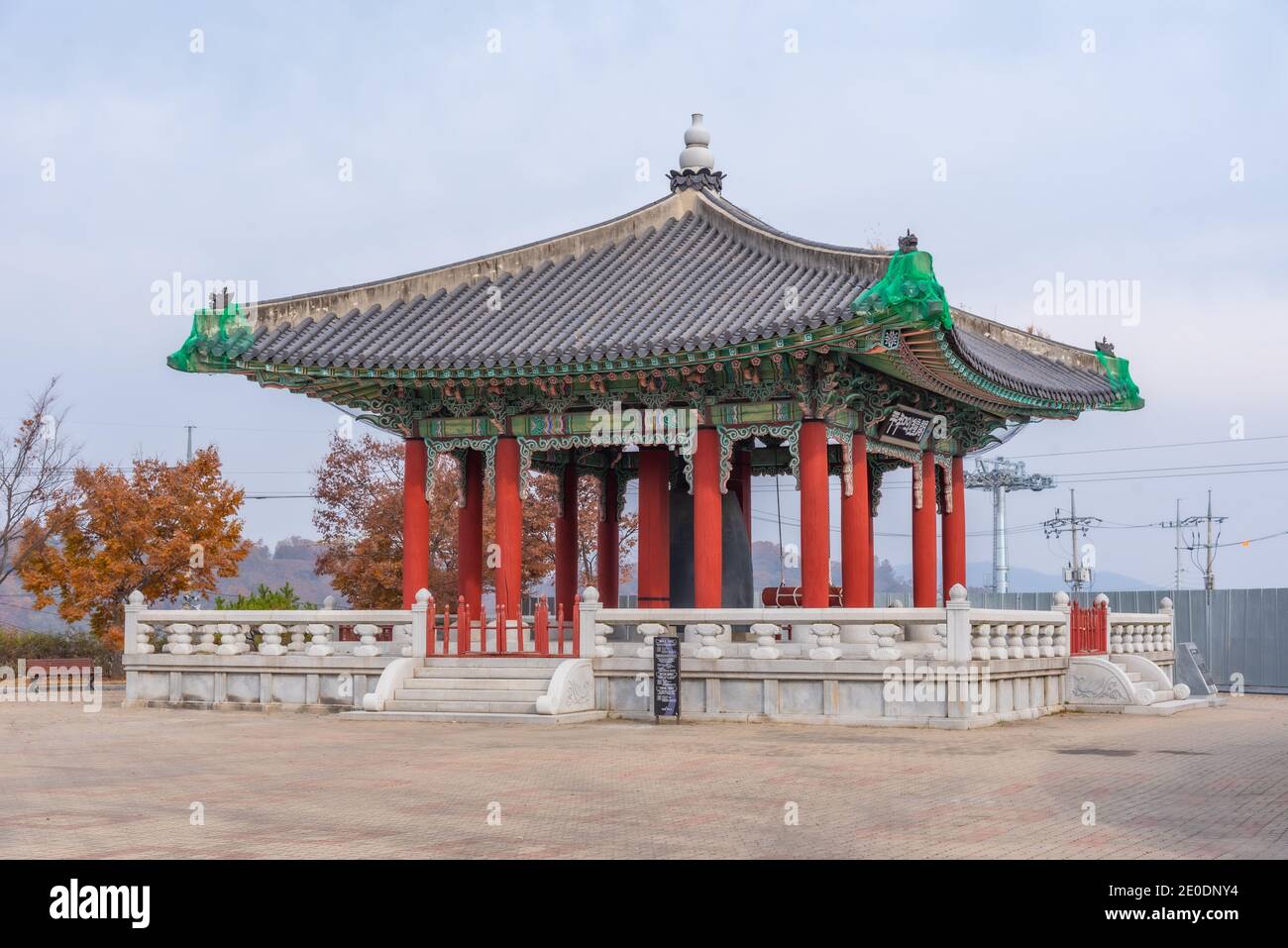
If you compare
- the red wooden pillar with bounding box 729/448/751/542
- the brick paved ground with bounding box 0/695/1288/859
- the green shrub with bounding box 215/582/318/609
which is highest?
the red wooden pillar with bounding box 729/448/751/542

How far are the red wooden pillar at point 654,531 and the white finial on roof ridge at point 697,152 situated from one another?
5709mm

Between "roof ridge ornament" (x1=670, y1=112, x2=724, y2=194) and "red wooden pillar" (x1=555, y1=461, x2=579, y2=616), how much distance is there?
6058 mm

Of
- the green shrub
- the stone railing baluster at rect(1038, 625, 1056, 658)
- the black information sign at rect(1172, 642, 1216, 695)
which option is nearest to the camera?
the stone railing baluster at rect(1038, 625, 1056, 658)

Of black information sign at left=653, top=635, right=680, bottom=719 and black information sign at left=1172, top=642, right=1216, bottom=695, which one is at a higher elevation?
black information sign at left=653, top=635, right=680, bottom=719

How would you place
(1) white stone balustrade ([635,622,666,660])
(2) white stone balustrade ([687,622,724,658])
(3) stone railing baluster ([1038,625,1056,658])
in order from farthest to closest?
(3) stone railing baluster ([1038,625,1056,658]) < (1) white stone balustrade ([635,622,666,660]) < (2) white stone balustrade ([687,622,724,658])

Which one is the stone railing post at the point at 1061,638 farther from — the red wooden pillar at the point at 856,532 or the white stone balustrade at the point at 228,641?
the white stone balustrade at the point at 228,641

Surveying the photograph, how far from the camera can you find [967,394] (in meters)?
26.1

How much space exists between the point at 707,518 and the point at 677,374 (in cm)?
235

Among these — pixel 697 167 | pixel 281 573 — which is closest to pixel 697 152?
pixel 697 167

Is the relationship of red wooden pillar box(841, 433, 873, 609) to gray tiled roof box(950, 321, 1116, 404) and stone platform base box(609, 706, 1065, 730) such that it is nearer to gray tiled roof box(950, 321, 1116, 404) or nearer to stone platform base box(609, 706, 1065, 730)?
gray tiled roof box(950, 321, 1116, 404)

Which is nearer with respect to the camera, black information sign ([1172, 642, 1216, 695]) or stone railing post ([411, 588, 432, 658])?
stone railing post ([411, 588, 432, 658])

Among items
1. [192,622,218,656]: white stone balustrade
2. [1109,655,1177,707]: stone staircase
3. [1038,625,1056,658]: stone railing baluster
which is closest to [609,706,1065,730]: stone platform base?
[1038,625,1056,658]: stone railing baluster

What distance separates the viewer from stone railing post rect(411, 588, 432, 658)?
882 inches
